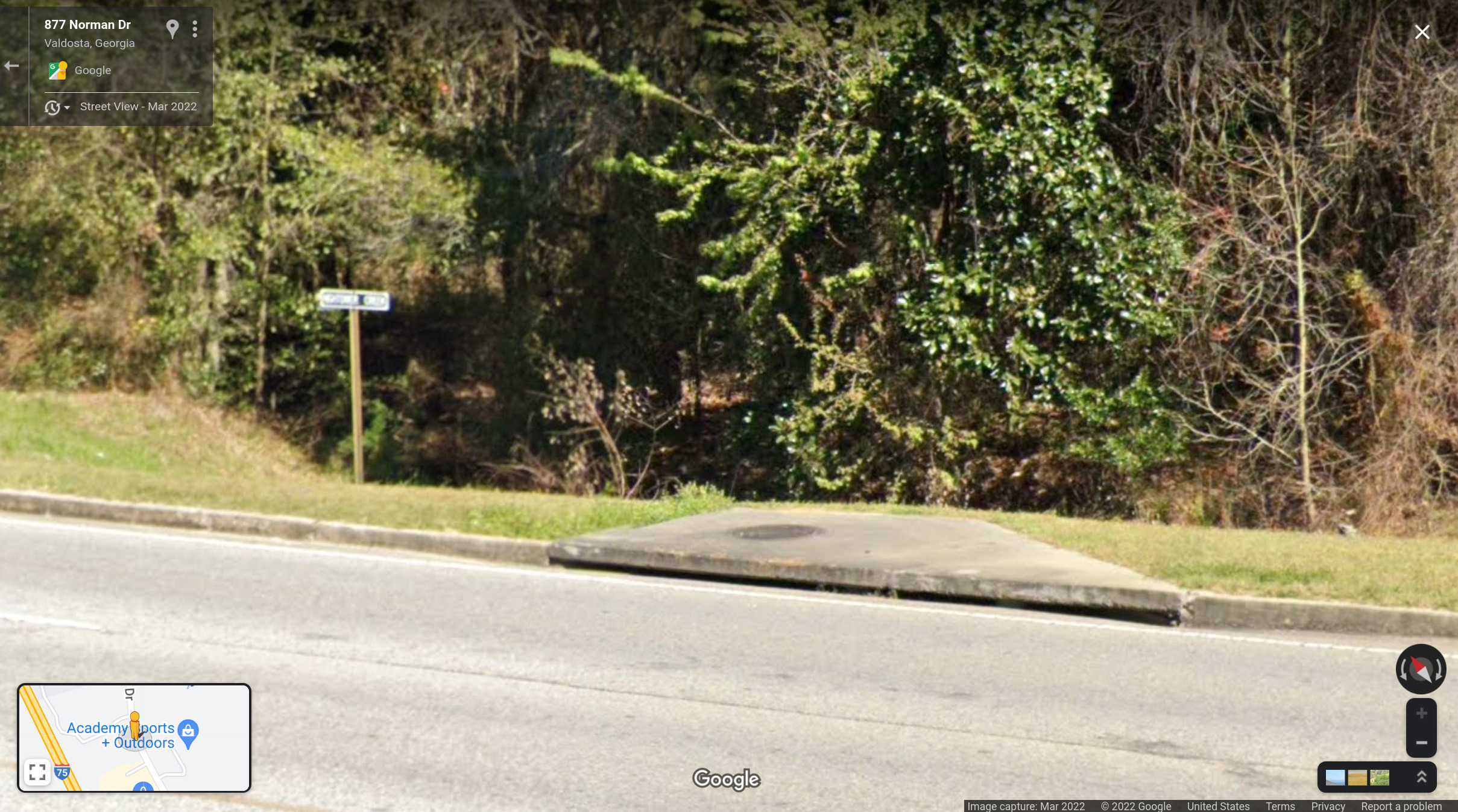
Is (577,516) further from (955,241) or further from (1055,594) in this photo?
(955,241)

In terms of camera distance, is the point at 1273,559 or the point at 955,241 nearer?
the point at 1273,559

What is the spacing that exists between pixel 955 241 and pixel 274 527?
8.57m

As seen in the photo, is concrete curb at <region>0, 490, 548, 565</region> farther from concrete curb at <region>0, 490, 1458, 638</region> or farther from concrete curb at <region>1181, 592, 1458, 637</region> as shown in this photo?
concrete curb at <region>1181, 592, 1458, 637</region>

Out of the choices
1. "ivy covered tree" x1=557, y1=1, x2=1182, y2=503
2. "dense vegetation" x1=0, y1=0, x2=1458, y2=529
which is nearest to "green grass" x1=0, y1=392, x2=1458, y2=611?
"dense vegetation" x1=0, y1=0, x2=1458, y2=529

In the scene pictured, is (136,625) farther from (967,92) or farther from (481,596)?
(967,92)

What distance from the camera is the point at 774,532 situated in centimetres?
1334

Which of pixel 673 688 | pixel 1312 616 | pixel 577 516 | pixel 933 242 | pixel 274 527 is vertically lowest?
pixel 673 688

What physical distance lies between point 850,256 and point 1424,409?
6541 millimetres

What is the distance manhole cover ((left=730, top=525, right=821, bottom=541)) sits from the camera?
1306cm

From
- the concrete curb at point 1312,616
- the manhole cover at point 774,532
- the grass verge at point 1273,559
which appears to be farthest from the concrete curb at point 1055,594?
the manhole cover at point 774,532

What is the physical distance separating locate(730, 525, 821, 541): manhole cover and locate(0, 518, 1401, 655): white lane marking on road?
1.26 meters

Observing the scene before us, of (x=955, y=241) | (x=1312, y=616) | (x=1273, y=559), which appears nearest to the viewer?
(x=1312, y=616)

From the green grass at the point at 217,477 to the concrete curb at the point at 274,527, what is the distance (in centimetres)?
20

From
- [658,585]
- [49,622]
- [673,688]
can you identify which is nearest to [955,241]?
[658,585]
